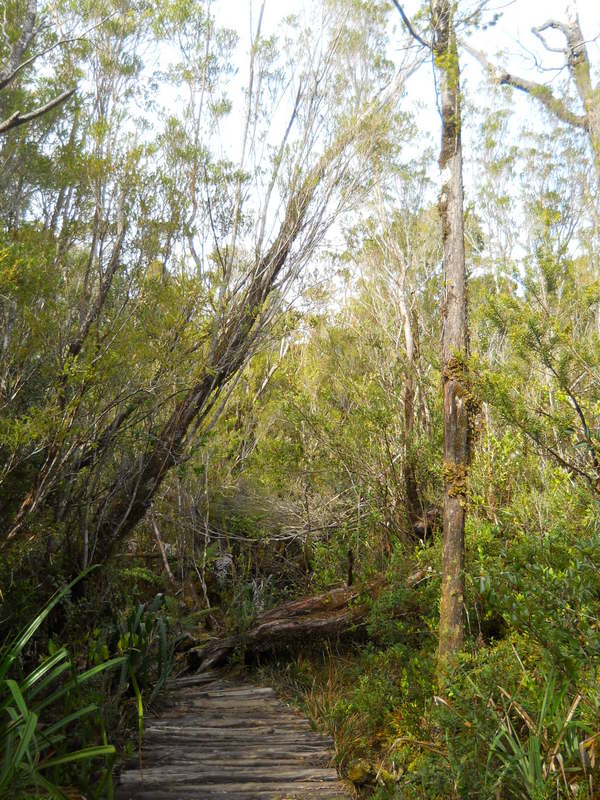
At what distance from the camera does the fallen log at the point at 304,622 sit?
5.96 meters

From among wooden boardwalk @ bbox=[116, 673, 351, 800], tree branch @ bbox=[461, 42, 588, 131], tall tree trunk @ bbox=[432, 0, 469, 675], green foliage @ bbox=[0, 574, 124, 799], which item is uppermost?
tree branch @ bbox=[461, 42, 588, 131]

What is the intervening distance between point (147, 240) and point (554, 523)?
380 cm

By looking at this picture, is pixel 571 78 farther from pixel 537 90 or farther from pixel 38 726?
pixel 38 726

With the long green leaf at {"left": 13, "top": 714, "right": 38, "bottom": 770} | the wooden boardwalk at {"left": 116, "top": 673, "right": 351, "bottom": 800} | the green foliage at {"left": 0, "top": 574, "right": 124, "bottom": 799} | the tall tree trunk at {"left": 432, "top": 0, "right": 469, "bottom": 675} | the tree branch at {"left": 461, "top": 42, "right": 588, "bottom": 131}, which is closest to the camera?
the long green leaf at {"left": 13, "top": 714, "right": 38, "bottom": 770}

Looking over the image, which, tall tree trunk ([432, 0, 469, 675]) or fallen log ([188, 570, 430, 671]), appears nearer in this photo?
tall tree trunk ([432, 0, 469, 675])

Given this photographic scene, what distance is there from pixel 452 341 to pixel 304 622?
3.33 meters

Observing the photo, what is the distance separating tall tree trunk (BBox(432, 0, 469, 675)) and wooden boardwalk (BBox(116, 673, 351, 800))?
1.01 metres

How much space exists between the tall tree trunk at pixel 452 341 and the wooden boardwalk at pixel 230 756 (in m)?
1.01

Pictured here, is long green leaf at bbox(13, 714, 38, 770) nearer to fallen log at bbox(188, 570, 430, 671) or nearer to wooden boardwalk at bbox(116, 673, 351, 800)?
wooden boardwalk at bbox(116, 673, 351, 800)

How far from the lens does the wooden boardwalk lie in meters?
3.39

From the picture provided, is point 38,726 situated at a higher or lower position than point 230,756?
higher

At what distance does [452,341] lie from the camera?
4.17 metres

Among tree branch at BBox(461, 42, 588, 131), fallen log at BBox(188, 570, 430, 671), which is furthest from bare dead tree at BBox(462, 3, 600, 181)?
fallen log at BBox(188, 570, 430, 671)

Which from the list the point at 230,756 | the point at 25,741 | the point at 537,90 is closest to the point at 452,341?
the point at 230,756
